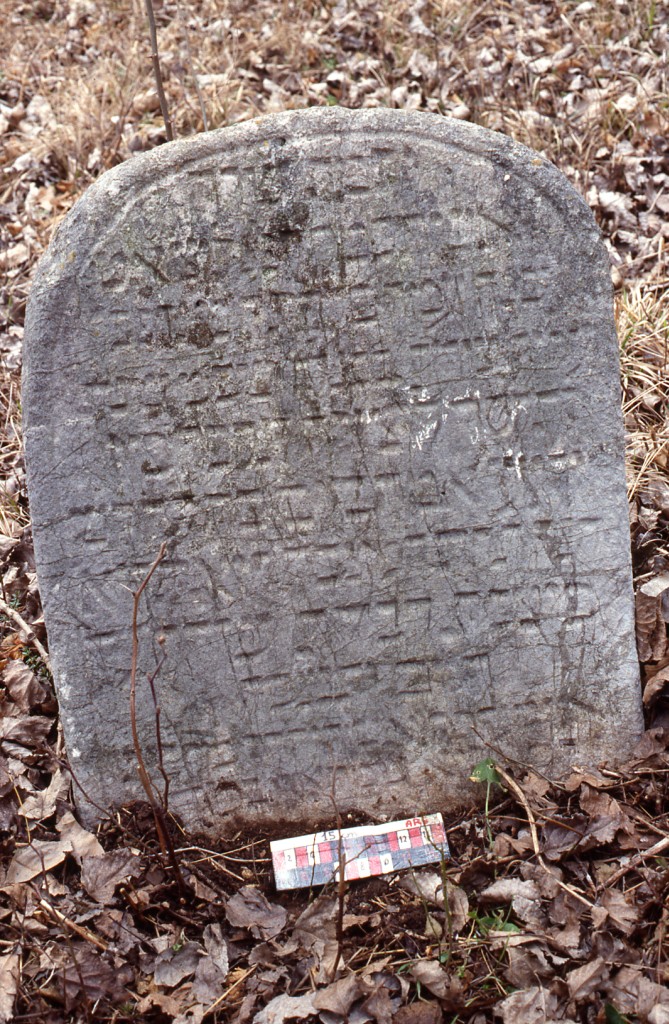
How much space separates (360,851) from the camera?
2.23m

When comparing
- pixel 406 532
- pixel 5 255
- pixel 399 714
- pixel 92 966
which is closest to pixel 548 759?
pixel 399 714

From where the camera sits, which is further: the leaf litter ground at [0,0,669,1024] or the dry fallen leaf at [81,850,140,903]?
the dry fallen leaf at [81,850,140,903]

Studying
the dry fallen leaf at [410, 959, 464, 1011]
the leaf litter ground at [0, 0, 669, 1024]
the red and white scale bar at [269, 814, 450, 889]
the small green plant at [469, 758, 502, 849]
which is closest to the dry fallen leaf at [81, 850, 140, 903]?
the leaf litter ground at [0, 0, 669, 1024]

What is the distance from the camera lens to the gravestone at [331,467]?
2062mm

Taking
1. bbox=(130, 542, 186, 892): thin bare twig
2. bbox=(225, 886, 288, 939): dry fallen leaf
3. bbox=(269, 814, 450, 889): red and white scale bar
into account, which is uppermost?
bbox=(130, 542, 186, 892): thin bare twig

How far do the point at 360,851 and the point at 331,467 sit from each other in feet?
3.20

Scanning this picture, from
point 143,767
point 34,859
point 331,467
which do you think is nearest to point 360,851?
point 143,767

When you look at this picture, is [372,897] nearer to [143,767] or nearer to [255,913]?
[255,913]

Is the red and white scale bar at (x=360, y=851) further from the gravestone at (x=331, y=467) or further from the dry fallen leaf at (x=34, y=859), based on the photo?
the dry fallen leaf at (x=34, y=859)

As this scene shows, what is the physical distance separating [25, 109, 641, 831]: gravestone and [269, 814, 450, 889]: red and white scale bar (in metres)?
0.07

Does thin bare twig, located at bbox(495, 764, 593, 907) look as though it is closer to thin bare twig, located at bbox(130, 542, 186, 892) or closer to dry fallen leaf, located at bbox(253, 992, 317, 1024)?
dry fallen leaf, located at bbox(253, 992, 317, 1024)

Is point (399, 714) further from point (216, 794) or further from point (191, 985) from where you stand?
point (191, 985)

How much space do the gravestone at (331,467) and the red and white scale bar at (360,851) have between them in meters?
0.07

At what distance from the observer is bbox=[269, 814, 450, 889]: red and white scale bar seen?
220cm
